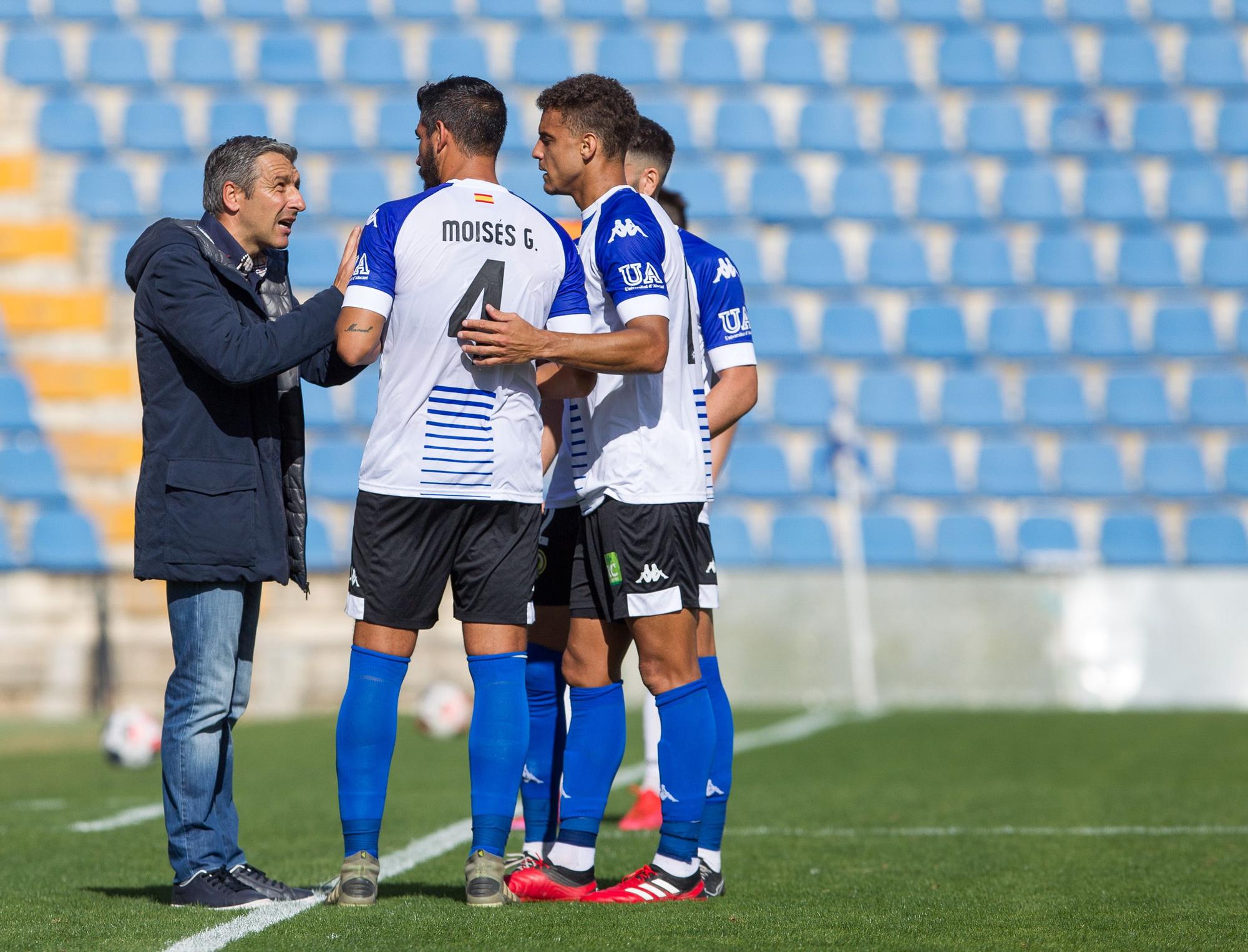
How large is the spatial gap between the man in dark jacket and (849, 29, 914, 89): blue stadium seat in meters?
10.1

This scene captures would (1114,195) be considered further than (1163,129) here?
No

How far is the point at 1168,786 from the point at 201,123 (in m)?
9.53

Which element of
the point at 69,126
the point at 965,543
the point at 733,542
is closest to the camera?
the point at 733,542

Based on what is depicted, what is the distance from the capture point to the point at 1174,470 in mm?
11906

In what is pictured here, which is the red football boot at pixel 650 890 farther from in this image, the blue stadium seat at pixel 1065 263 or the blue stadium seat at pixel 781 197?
the blue stadium seat at pixel 1065 263

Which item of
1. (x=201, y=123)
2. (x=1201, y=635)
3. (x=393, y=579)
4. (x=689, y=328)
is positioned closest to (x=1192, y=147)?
(x=1201, y=635)

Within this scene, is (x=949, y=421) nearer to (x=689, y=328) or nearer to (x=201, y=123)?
(x=201, y=123)

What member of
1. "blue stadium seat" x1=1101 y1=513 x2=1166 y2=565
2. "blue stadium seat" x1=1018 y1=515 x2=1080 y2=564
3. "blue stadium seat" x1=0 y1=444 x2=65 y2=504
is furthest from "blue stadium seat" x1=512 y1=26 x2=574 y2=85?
"blue stadium seat" x1=0 y1=444 x2=65 y2=504

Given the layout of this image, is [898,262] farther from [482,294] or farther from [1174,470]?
[482,294]

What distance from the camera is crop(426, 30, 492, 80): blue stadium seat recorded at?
13.2 m

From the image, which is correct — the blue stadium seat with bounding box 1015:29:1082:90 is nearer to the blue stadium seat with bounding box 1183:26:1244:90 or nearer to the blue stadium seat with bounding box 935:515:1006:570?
the blue stadium seat with bounding box 1183:26:1244:90

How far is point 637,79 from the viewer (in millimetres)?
13141

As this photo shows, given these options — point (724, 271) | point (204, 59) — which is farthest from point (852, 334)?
point (724, 271)

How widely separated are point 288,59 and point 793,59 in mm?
4085
